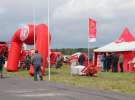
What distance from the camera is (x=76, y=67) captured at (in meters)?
37.5

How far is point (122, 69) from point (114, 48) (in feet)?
11.2

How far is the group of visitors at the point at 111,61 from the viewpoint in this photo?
44.4 m

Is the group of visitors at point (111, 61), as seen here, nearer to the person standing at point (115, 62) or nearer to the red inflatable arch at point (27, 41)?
the person standing at point (115, 62)

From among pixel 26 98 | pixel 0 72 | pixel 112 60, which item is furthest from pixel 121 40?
pixel 26 98

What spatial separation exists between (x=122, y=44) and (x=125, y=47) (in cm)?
190

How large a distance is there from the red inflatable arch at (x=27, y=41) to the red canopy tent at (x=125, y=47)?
913 cm

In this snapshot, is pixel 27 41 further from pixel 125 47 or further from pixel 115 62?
pixel 125 47

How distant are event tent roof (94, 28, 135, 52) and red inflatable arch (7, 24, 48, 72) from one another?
9.14 meters

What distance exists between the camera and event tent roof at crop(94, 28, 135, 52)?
46.5 m

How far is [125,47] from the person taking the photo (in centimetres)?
4591

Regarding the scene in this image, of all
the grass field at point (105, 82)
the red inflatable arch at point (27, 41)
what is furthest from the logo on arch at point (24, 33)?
the grass field at point (105, 82)

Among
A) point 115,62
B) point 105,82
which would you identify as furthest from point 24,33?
point 105,82

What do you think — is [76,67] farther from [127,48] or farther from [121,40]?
[121,40]

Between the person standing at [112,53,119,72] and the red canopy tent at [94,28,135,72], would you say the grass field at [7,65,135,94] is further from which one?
the red canopy tent at [94,28,135,72]
